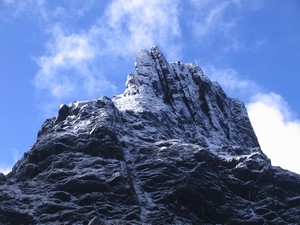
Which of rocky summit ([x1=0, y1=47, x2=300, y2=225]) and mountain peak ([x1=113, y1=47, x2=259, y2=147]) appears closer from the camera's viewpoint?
rocky summit ([x1=0, y1=47, x2=300, y2=225])

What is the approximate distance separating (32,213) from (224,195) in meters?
32.4

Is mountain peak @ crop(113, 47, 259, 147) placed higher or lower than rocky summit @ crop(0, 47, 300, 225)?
higher

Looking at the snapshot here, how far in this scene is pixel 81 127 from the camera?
122 m

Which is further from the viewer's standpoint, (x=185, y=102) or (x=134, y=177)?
(x=185, y=102)

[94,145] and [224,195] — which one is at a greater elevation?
[94,145]

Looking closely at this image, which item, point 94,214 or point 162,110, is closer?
point 94,214

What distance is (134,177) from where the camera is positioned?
359 feet

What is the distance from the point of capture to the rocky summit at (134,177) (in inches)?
3856

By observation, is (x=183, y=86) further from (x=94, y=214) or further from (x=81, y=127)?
(x=94, y=214)

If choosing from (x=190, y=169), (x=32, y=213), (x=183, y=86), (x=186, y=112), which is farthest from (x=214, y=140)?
(x=32, y=213)

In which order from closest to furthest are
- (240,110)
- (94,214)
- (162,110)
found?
(94,214), (162,110), (240,110)

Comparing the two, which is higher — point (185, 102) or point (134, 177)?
point (185, 102)

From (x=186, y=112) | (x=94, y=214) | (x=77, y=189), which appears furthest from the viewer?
(x=186, y=112)

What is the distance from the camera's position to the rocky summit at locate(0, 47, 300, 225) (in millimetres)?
97938
